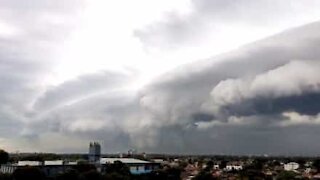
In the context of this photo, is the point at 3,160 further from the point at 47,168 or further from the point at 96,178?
the point at 96,178

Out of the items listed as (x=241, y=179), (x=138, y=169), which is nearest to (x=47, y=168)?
(x=138, y=169)

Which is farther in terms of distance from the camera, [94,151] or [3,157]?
[94,151]

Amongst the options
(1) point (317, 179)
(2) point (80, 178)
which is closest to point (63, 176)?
(2) point (80, 178)

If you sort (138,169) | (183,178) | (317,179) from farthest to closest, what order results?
(138,169) → (183,178) → (317,179)

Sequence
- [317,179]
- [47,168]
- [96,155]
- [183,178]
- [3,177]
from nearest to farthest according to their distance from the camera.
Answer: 1. [3,177]
2. [317,179]
3. [183,178]
4. [47,168]
5. [96,155]

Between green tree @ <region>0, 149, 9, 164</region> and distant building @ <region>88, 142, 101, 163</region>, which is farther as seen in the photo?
distant building @ <region>88, 142, 101, 163</region>

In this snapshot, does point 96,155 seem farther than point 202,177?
Yes

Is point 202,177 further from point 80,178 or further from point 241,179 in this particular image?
point 80,178

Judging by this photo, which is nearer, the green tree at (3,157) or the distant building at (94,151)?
the green tree at (3,157)

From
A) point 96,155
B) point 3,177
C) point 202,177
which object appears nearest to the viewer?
point 3,177
